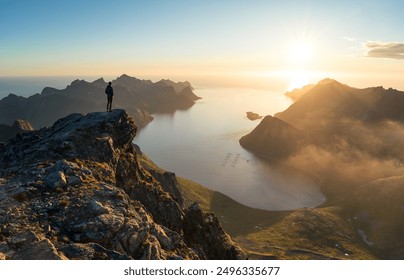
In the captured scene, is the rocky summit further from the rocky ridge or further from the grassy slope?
the rocky ridge

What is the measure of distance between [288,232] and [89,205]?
8836 centimetres

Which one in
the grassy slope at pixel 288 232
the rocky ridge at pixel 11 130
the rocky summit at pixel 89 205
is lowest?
the grassy slope at pixel 288 232

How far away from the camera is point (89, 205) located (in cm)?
2273

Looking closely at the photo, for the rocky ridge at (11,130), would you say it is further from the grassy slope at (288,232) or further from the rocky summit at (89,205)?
the rocky summit at (89,205)

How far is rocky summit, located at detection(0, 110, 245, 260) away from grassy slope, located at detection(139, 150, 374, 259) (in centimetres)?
4626

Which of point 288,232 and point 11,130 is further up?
point 11,130

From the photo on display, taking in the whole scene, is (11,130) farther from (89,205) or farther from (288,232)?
(89,205)

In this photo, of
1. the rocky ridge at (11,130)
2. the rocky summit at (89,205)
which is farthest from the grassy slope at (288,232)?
the rocky ridge at (11,130)

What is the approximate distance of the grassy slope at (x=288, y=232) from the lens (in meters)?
85.9

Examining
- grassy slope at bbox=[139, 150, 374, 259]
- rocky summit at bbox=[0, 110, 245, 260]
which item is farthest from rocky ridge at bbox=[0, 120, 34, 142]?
rocky summit at bbox=[0, 110, 245, 260]

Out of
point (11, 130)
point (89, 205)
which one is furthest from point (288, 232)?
point (11, 130)

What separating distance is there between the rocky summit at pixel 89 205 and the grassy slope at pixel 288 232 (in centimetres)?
4626

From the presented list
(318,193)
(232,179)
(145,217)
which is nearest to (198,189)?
(232,179)

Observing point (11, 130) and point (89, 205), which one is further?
point (11, 130)
